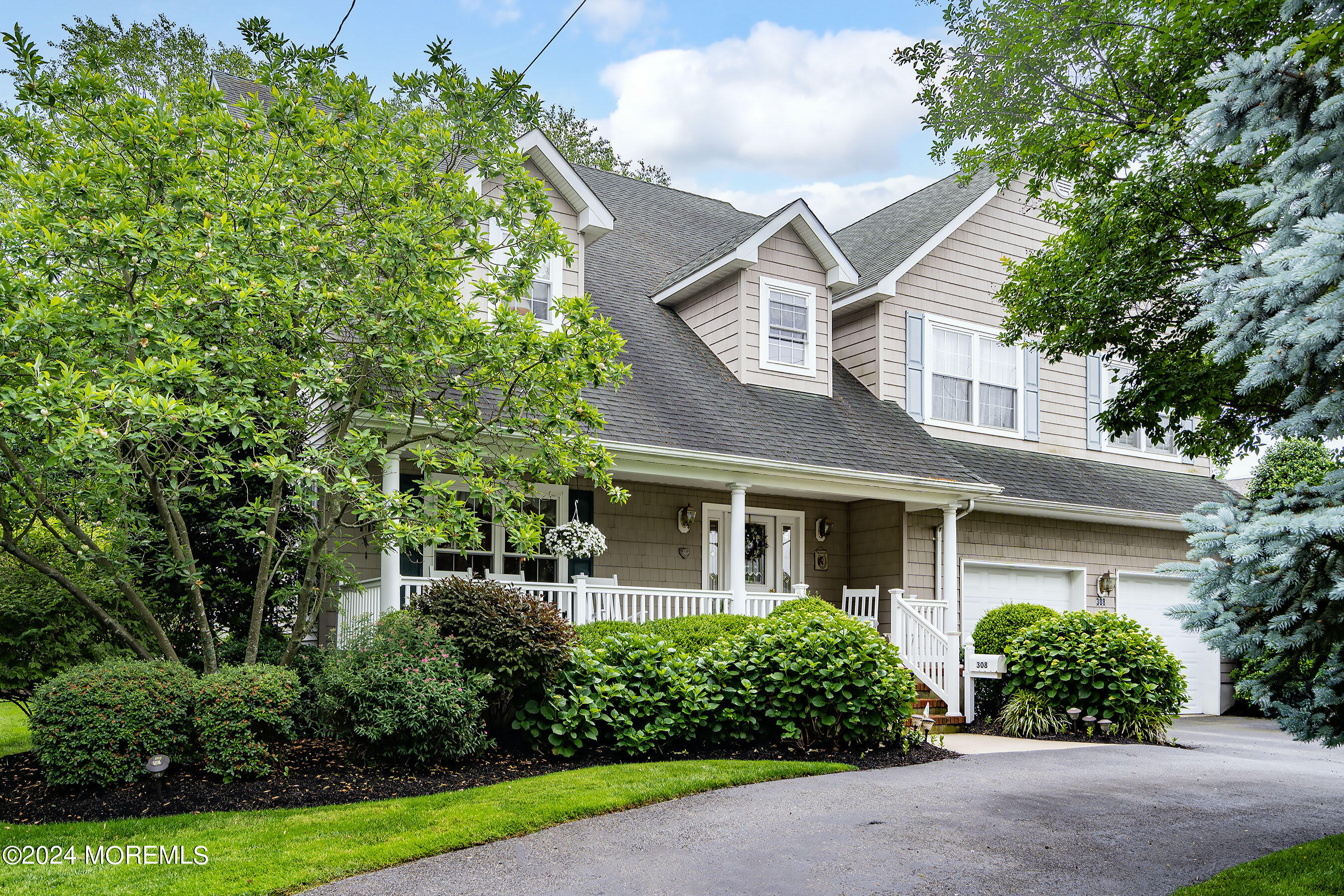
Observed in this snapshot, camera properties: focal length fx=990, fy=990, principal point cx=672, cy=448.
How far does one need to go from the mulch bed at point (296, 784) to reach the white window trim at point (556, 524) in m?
3.47

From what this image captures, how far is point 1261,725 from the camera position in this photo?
48.5 ft

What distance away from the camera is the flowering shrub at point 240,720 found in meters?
7.16

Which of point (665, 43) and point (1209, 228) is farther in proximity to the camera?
point (665, 43)

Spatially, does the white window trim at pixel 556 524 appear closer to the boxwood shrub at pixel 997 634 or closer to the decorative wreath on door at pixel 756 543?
the decorative wreath on door at pixel 756 543

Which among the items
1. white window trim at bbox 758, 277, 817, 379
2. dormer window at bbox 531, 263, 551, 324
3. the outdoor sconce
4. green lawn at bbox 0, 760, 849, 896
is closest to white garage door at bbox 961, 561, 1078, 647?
white window trim at bbox 758, 277, 817, 379

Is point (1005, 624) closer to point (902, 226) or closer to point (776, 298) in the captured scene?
point (776, 298)

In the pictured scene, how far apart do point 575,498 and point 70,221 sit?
6550mm

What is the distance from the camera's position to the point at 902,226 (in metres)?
16.9

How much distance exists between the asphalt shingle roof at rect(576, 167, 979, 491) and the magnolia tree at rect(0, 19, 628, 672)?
9.20ft

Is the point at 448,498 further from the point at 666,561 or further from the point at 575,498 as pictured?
the point at 666,561

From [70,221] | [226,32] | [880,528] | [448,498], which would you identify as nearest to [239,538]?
[448,498]

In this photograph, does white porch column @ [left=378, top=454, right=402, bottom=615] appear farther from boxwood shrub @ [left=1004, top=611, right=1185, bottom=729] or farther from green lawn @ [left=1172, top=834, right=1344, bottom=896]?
boxwood shrub @ [left=1004, top=611, right=1185, bottom=729]

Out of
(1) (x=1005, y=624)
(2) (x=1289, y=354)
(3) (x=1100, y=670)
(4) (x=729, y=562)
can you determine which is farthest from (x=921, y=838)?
(4) (x=729, y=562)

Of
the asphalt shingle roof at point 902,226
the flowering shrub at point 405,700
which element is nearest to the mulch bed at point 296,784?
the flowering shrub at point 405,700
